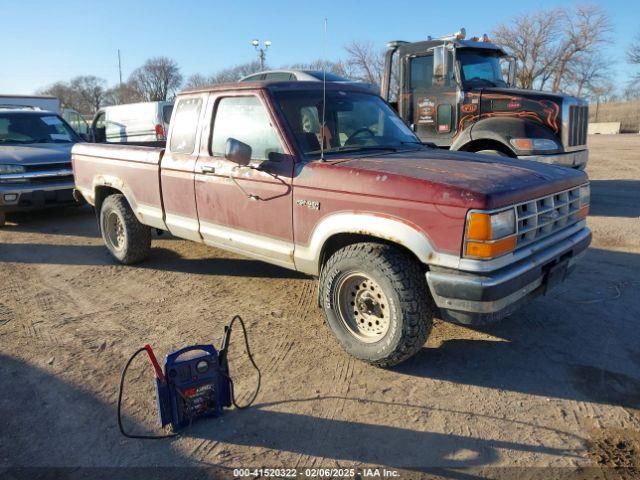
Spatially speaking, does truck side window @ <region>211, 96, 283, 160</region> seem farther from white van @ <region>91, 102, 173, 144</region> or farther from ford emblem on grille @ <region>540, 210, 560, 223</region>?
white van @ <region>91, 102, 173, 144</region>

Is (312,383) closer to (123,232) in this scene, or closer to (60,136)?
(123,232)

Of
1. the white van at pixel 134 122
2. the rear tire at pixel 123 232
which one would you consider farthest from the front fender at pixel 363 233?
the white van at pixel 134 122

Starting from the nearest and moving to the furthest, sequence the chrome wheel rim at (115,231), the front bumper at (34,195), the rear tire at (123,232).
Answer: the rear tire at (123,232) → the chrome wheel rim at (115,231) → the front bumper at (34,195)

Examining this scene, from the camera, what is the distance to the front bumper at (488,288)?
300cm

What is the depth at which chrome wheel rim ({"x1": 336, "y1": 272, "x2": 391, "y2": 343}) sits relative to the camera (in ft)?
11.5

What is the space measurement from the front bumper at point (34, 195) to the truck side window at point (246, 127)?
4857 millimetres

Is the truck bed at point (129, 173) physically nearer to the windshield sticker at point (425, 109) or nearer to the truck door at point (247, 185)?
the truck door at point (247, 185)

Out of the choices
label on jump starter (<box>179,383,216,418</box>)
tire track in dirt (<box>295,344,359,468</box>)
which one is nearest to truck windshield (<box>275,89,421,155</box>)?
tire track in dirt (<box>295,344,359,468</box>)

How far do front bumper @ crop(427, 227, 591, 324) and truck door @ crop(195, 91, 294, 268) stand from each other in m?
1.34

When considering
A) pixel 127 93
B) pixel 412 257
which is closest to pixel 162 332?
pixel 412 257

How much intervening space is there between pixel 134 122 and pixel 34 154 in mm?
7167

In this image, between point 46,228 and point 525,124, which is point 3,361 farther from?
point 525,124

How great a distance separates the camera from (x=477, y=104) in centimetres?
814

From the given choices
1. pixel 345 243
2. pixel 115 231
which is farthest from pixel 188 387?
pixel 115 231
